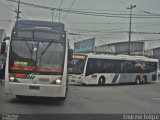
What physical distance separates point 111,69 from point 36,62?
824 inches

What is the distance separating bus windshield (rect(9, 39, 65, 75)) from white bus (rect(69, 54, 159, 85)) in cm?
1592

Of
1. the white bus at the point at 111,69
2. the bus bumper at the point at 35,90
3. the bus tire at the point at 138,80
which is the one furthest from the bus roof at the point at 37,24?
the bus tire at the point at 138,80

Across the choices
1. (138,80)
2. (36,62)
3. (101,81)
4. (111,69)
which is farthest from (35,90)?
(138,80)

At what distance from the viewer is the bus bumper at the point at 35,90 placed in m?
15.6

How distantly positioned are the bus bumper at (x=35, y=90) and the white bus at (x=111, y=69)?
16537 millimetres

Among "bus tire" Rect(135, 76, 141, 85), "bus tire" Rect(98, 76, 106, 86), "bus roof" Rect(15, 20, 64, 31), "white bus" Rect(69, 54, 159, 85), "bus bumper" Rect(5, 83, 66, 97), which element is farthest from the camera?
"bus tire" Rect(135, 76, 141, 85)

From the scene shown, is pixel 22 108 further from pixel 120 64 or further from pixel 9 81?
pixel 120 64

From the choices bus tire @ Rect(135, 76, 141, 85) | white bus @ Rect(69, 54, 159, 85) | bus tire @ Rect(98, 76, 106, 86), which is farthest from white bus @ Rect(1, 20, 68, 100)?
bus tire @ Rect(135, 76, 141, 85)

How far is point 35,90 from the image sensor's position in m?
15.7

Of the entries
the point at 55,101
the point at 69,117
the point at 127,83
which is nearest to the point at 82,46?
the point at 127,83

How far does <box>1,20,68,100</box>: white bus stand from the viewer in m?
15.7

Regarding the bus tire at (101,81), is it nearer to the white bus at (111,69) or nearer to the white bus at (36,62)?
the white bus at (111,69)

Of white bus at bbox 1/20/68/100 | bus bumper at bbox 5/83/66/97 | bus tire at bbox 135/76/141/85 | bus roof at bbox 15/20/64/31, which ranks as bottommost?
bus tire at bbox 135/76/141/85

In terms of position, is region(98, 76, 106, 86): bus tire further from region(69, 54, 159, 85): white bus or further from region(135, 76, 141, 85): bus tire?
region(135, 76, 141, 85): bus tire
